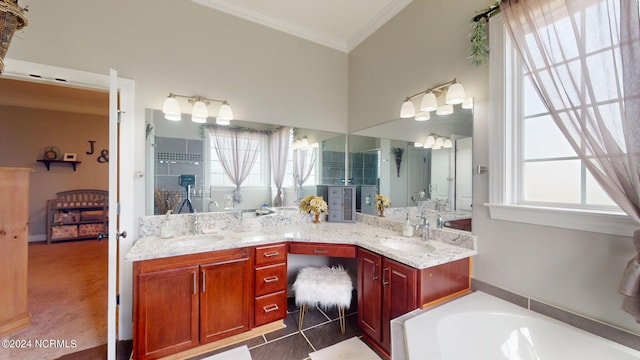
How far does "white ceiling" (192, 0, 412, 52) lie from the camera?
2.30 m

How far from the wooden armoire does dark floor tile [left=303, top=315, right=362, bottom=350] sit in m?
2.51

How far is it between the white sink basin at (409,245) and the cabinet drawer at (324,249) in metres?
0.30

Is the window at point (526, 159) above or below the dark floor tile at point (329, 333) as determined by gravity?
above

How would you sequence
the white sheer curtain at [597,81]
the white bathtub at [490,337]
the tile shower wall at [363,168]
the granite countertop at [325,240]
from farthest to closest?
the tile shower wall at [363,168] < the granite countertop at [325,240] < the white bathtub at [490,337] < the white sheer curtain at [597,81]

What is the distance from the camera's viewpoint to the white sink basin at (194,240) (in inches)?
78.1

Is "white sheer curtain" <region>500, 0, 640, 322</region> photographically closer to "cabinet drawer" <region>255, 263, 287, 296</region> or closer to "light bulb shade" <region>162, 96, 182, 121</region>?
"cabinet drawer" <region>255, 263, 287, 296</region>

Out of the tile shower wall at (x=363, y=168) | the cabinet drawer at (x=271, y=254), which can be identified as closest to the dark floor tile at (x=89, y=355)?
the cabinet drawer at (x=271, y=254)

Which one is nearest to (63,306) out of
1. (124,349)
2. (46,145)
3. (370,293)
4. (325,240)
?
(124,349)

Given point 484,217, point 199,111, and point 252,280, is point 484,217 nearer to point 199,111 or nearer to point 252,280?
point 252,280

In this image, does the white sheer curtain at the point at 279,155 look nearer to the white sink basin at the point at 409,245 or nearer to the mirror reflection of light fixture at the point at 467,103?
the white sink basin at the point at 409,245

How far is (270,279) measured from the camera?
79.4 inches

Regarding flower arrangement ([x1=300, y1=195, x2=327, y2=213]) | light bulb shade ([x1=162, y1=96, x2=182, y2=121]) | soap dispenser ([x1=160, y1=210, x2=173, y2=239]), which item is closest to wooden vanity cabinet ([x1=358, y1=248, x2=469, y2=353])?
flower arrangement ([x1=300, y1=195, x2=327, y2=213])

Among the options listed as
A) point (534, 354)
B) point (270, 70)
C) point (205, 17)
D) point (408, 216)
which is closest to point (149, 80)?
point (205, 17)

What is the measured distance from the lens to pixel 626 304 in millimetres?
1017
